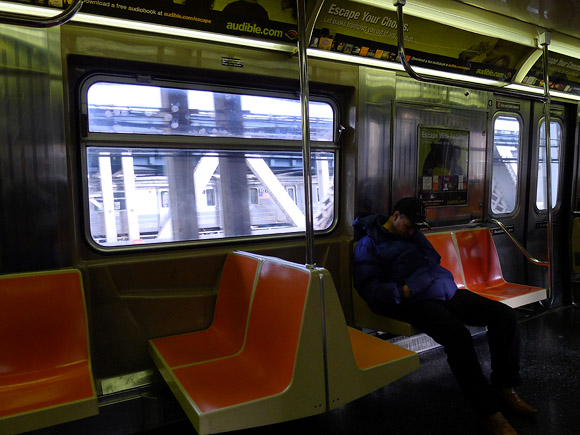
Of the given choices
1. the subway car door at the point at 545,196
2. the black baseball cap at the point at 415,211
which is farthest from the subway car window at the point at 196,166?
the subway car door at the point at 545,196

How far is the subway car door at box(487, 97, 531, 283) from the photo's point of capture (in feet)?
15.0

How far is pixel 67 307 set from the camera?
2391 mm

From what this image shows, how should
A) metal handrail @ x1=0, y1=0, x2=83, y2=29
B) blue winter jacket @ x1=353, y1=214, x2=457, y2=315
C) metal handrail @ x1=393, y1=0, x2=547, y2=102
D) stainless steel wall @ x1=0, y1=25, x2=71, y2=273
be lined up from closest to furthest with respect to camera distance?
metal handrail @ x1=0, y1=0, x2=83, y2=29
stainless steel wall @ x1=0, y1=25, x2=71, y2=273
metal handrail @ x1=393, y1=0, x2=547, y2=102
blue winter jacket @ x1=353, y1=214, x2=457, y2=315

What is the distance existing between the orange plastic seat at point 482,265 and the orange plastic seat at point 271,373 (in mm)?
2340

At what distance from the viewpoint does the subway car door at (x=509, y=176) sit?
4573 mm

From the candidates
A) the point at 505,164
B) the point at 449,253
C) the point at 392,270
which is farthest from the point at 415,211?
the point at 505,164

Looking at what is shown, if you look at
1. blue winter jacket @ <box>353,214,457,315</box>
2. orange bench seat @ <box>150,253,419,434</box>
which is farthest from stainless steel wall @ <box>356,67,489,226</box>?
orange bench seat @ <box>150,253,419,434</box>

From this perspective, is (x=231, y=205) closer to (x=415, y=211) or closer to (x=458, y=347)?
(x=415, y=211)

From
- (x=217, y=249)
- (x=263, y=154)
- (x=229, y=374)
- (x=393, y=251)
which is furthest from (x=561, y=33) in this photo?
(x=229, y=374)

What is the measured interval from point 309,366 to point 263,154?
163 cm

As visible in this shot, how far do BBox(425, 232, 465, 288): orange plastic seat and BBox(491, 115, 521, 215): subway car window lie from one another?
966mm

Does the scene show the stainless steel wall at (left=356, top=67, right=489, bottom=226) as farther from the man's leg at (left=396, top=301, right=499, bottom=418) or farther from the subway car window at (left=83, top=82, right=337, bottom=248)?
the man's leg at (left=396, top=301, right=499, bottom=418)

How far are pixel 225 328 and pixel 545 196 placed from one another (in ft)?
13.9

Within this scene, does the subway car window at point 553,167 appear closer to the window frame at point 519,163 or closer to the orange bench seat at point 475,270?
the window frame at point 519,163
